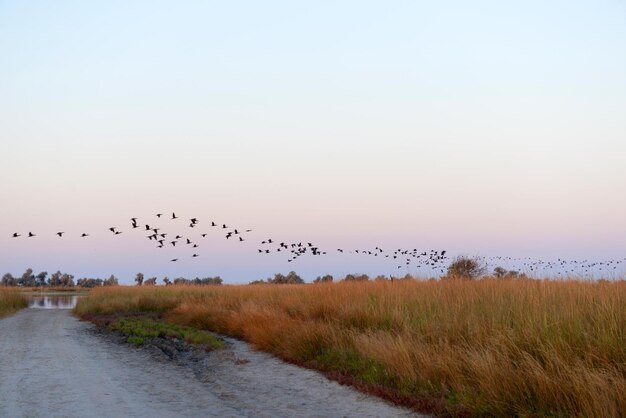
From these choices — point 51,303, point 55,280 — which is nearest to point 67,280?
point 55,280

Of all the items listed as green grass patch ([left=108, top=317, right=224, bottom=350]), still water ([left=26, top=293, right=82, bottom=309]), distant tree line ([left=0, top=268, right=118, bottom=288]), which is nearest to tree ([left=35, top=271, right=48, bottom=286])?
distant tree line ([left=0, top=268, right=118, bottom=288])

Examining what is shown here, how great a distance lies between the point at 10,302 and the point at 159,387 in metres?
29.6

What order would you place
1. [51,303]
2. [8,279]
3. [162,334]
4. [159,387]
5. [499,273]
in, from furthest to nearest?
[8,279]
[51,303]
[499,273]
[162,334]
[159,387]

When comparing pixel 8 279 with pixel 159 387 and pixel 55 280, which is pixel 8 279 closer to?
pixel 55 280

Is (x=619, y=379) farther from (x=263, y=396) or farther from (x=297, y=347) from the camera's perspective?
(x=297, y=347)

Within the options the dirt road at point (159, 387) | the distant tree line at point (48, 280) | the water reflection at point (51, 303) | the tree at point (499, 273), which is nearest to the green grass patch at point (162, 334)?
the dirt road at point (159, 387)

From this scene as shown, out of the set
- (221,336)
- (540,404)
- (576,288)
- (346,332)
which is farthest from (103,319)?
(540,404)

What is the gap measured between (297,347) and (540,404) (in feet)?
25.3

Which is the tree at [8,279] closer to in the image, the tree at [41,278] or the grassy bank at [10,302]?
the tree at [41,278]

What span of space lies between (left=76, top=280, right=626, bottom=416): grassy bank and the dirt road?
0.76 m

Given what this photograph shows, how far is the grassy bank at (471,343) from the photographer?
8.76 m

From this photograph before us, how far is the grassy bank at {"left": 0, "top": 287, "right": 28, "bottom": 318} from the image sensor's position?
34.3m

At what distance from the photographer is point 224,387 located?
Answer: 1225 centimetres

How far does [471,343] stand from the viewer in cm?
1205
